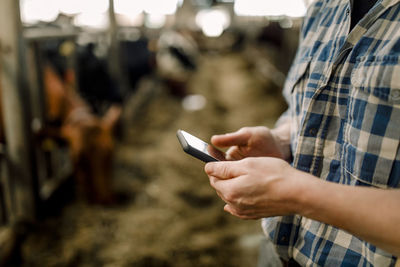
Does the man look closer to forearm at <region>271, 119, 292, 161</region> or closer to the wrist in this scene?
the wrist

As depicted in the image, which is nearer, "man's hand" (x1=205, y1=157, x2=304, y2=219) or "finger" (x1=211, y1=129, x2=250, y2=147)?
"man's hand" (x1=205, y1=157, x2=304, y2=219)

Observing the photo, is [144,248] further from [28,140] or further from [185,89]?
[185,89]

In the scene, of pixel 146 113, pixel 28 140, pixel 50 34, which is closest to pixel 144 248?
pixel 28 140

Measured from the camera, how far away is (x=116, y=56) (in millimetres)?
4605

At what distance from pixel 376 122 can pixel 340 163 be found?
0.14m

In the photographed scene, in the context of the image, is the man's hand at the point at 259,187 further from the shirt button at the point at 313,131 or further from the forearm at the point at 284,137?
the forearm at the point at 284,137

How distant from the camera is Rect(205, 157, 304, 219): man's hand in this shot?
2.16 ft

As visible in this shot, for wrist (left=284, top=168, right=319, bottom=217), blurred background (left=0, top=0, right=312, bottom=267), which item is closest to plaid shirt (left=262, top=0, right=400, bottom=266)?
wrist (left=284, top=168, right=319, bottom=217)

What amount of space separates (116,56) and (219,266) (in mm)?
3305

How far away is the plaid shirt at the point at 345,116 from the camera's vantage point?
0.66 metres

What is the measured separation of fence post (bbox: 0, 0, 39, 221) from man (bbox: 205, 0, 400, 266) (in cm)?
174

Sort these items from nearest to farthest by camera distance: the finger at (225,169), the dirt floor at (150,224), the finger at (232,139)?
the finger at (225,169) → the finger at (232,139) → the dirt floor at (150,224)

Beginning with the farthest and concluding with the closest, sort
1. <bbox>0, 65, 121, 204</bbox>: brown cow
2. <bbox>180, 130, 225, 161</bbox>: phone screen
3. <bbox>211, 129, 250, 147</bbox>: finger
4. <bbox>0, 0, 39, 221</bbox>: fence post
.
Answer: <bbox>0, 65, 121, 204</bbox>: brown cow → <bbox>0, 0, 39, 221</bbox>: fence post → <bbox>211, 129, 250, 147</bbox>: finger → <bbox>180, 130, 225, 161</bbox>: phone screen

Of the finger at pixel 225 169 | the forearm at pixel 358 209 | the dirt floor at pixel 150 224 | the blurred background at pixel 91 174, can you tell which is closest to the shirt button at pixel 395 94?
the forearm at pixel 358 209
